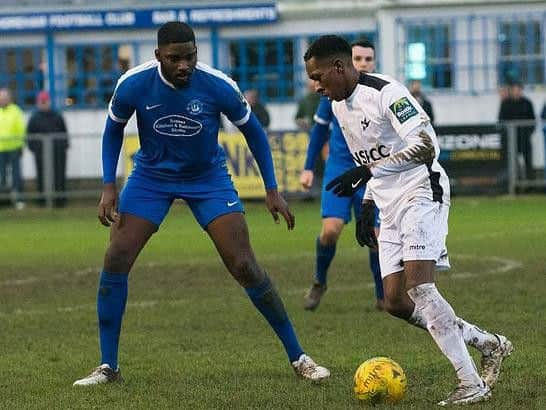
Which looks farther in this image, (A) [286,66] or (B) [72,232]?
(A) [286,66]

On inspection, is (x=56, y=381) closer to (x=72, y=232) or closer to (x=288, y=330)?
(x=288, y=330)

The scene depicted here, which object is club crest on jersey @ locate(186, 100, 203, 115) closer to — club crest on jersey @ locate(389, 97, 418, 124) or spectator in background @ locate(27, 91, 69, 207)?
club crest on jersey @ locate(389, 97, 418, 124)

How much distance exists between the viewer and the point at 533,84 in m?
31.1

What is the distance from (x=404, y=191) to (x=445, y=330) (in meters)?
0.79

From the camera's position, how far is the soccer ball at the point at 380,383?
7.63 metres

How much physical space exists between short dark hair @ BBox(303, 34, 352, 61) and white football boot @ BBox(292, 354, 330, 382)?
187 cm

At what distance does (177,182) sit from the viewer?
8.77 m

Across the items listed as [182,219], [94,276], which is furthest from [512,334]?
A: [182,219]

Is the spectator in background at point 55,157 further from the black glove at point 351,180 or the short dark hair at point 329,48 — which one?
the black glove at point 351,180

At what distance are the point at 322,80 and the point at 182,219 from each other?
14523 millimetres

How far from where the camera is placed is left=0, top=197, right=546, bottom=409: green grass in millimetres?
8219

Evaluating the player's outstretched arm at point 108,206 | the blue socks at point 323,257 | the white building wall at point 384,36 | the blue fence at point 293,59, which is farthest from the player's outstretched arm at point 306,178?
the blue fence at point 293,59

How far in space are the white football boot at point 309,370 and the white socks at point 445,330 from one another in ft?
3.41

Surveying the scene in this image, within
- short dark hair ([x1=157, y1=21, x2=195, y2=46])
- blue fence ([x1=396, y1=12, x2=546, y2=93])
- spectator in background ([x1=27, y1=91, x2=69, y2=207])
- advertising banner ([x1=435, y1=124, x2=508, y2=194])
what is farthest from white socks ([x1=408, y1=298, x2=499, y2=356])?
blue fence ([x1=396, y1=12, x2=546, y2=93])
